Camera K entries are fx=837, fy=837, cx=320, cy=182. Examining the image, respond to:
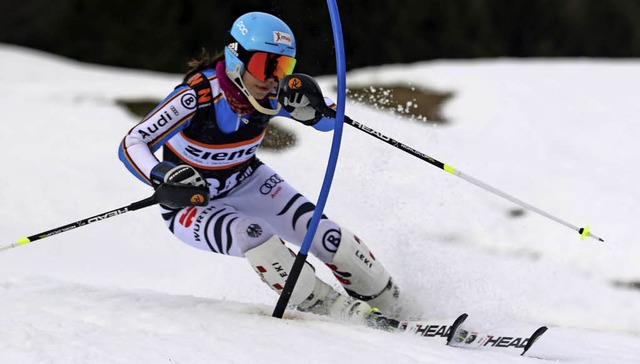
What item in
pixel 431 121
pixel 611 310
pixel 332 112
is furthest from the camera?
pixel 431 121

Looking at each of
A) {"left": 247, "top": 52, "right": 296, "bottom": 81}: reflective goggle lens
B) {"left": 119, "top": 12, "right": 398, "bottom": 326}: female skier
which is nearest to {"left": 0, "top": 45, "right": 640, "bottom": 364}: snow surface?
{"left": 119, "top": 12, "right": 398, "bottom": 326}: female skier

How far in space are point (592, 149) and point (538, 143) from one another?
2.17 ft

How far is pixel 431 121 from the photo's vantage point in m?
11.4

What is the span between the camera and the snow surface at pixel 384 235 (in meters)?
4.03

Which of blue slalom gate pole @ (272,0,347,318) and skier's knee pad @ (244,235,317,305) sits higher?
blue slalom gate pole @ (272,0,347,318)

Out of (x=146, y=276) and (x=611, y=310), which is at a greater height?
(x=611, y=310)

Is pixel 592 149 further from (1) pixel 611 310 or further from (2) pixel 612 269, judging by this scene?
(1) pixel 611 310

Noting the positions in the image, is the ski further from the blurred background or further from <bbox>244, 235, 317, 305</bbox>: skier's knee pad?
the blurred background

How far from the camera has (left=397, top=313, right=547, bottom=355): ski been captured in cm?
430

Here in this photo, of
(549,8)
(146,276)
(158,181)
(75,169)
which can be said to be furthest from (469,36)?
(158,181)

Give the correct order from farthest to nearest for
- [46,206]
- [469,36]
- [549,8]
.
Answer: [549,8] < [469,36] < [46,206]

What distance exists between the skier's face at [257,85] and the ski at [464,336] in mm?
1498

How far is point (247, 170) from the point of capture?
519 cm

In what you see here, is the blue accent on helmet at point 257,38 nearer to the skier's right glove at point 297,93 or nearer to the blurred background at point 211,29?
the skier's right glove at point 297,93
